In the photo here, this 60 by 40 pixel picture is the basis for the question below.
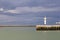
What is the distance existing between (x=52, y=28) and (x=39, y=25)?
4.75 feet

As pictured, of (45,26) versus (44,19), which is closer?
(45,26)

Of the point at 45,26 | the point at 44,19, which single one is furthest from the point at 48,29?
the point at 44,19

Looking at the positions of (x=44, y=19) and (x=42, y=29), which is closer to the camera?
(x=42, y=29)

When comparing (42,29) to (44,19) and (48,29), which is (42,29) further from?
(44,19)

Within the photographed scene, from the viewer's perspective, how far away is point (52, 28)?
25.0 m

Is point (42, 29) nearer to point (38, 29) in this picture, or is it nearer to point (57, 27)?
point (38, 29)

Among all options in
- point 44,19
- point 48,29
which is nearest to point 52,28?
point 48,29

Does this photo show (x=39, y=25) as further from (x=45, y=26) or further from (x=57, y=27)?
(x=57, y=27)

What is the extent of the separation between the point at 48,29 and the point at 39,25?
3.47 feet

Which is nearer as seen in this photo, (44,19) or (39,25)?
(39,25)

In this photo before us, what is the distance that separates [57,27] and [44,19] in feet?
6.39

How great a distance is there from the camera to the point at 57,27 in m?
25.8

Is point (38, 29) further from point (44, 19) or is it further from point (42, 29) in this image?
point (44, 19)

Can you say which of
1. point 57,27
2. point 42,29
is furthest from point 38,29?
point 57,27
